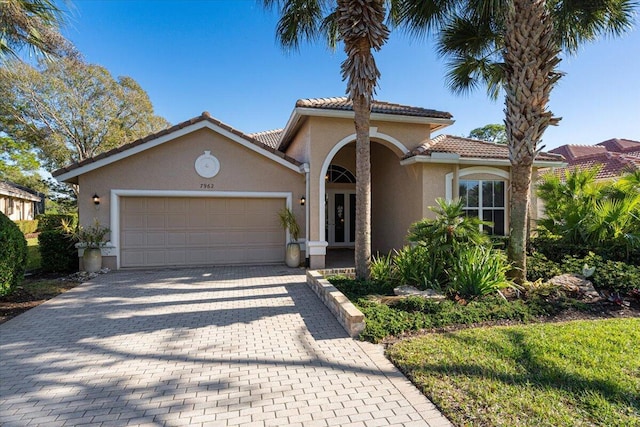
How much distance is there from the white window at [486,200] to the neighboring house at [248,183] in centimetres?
4

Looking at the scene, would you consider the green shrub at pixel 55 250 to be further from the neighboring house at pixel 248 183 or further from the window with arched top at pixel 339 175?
the window with arched top at pixel 339 175

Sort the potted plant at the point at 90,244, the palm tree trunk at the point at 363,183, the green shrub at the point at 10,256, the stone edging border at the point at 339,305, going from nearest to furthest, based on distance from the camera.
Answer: the stone edging border at the point at 339,305 → the green shrub at the point at 10,256 → the palm tree trunk at the point at 363,183 → the potted plant at the point at 90,244

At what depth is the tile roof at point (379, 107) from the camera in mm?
10812

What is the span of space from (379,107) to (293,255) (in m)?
6.20

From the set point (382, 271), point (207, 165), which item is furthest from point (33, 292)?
point (382, 271)

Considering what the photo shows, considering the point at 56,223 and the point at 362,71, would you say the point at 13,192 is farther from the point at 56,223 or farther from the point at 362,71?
the point at 362,71

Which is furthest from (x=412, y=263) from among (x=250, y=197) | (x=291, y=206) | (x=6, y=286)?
(x=6, y=286)

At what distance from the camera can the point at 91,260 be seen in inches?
405

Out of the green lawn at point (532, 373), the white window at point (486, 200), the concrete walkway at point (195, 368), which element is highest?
the white window at point (486, 200)

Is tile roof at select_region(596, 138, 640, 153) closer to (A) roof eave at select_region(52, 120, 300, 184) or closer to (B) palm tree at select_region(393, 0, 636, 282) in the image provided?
(B) palm tree at select_region(393, 0, 636, 282)

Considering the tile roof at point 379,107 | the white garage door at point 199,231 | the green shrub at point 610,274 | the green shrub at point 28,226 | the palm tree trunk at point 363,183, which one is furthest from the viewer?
the green shrub at point 28,226

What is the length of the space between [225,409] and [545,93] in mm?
8862

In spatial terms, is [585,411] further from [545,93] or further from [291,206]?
[291,206]

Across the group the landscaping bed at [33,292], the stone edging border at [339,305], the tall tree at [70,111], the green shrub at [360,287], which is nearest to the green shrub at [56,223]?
the landscaping bed at [33,292]
